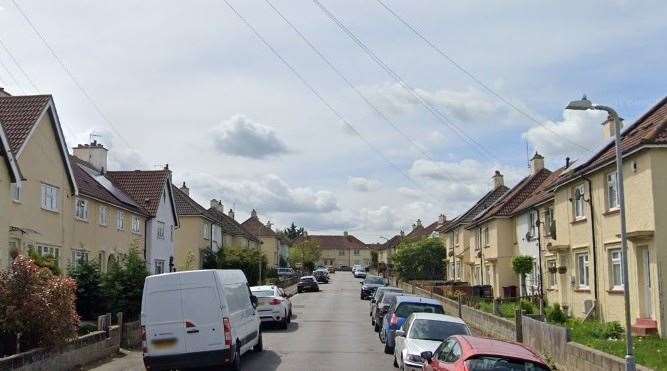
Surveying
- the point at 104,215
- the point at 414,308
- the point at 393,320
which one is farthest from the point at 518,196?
the point at 393,320

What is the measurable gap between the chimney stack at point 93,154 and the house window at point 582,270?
28.1 m

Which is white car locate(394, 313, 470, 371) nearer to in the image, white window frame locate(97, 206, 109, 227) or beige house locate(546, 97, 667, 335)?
beige house locate(546, 97, 667, 335)

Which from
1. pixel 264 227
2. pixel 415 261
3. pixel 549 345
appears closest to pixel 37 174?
pixel 549 345

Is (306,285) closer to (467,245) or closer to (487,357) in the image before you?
(467,245)

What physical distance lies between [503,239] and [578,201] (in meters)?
15.5

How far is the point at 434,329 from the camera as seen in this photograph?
16.0 meters

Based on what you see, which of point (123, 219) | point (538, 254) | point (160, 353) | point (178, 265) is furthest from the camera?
point (178, 265)

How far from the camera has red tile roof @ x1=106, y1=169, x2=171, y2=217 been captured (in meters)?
43.7

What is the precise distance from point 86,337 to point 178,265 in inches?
1441

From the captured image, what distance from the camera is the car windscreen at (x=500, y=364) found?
31.9ft

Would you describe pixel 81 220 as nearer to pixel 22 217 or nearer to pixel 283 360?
pixel 22 217

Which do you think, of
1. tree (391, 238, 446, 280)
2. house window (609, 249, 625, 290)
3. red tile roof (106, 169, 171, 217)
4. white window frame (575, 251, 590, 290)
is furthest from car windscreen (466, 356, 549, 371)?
tree (391, 238, 446, 280)

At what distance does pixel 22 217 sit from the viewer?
2580cm

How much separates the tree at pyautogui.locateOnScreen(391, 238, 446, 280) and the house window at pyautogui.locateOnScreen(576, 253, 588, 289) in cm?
3926
